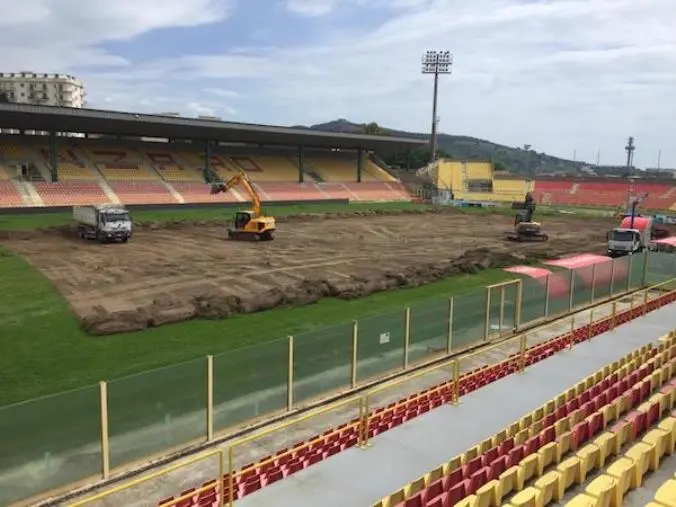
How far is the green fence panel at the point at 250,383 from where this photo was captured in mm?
11977

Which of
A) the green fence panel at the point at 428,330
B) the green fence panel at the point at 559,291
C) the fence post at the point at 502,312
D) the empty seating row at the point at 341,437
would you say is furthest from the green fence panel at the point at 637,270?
the green fence panel at the point at 428,330

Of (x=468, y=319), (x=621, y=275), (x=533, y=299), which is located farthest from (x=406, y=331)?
(x=621, y=275)

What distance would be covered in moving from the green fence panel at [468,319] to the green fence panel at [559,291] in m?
4.23

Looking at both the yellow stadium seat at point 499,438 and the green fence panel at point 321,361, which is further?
the green fence panel at point 321,361

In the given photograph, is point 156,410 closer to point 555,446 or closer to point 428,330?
point 555,446

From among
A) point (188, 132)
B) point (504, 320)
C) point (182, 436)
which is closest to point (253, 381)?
point (182, 436)

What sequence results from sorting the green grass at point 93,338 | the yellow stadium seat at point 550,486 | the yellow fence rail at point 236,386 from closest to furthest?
the yellow stadium seat at point 550,486 → the yellow fence rail at point 236,386 → the green grass at point 93,338

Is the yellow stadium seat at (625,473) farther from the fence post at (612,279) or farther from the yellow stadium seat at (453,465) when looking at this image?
the fence post at (612,279)

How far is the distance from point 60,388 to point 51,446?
16.0 feet

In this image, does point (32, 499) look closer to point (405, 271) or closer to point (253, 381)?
point (253, 381)

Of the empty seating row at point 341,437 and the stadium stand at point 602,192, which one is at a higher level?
the stadium stand at point 602,192

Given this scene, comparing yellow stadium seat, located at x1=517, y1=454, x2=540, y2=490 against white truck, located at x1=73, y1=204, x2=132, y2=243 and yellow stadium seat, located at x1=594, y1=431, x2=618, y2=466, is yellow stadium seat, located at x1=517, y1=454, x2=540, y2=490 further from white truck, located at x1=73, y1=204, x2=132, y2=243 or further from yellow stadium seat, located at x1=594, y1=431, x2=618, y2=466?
white truck, located at x1=73, y1=204, x2=132, y2=243

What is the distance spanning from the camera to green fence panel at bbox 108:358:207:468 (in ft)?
34.3

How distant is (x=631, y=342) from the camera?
17.1m
